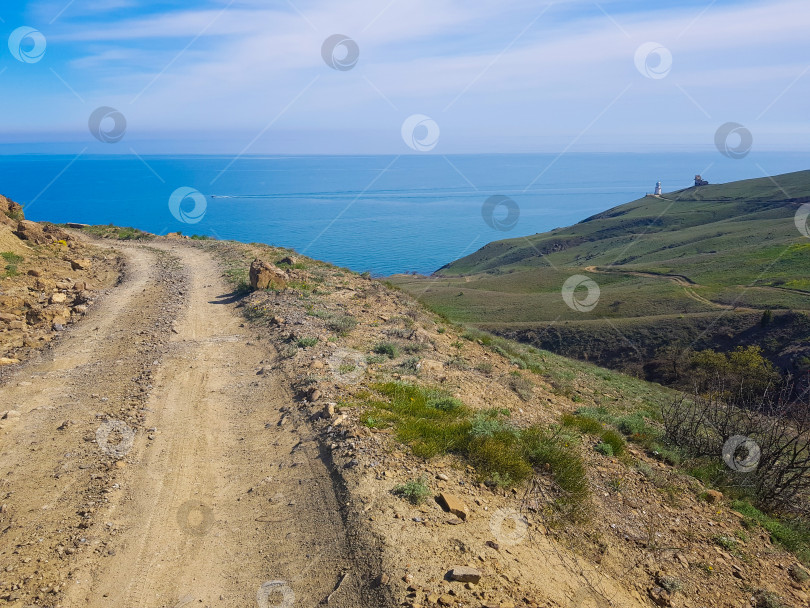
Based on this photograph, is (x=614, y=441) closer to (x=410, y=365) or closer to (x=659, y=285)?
(x=410, y=365)

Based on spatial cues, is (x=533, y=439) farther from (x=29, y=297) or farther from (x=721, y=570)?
(x=29, y=297)

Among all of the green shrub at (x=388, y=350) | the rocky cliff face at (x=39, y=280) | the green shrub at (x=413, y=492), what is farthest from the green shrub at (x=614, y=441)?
the rocky cliff face at (x=39, y=280)

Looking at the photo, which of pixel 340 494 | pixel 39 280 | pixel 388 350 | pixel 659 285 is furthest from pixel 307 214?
pixel 340 494

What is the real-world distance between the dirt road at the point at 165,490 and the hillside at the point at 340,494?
0.09 feet

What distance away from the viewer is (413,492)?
5.77 metres

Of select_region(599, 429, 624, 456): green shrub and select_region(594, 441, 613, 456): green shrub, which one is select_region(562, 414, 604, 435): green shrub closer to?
select_region(599, 429, 624, 456): green shrub

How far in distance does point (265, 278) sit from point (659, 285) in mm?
58396

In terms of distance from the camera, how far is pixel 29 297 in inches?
595

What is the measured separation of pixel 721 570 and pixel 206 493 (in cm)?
614

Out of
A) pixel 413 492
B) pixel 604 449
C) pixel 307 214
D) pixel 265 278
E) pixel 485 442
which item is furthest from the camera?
pixel 307 214

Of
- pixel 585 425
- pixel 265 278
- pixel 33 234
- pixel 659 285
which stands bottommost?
pixel 585 425

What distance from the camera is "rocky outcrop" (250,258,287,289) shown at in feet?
53.3

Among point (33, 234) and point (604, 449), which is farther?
point (33, 234)

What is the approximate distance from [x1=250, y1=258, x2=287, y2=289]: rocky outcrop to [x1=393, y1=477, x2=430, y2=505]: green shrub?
11.4 metres
